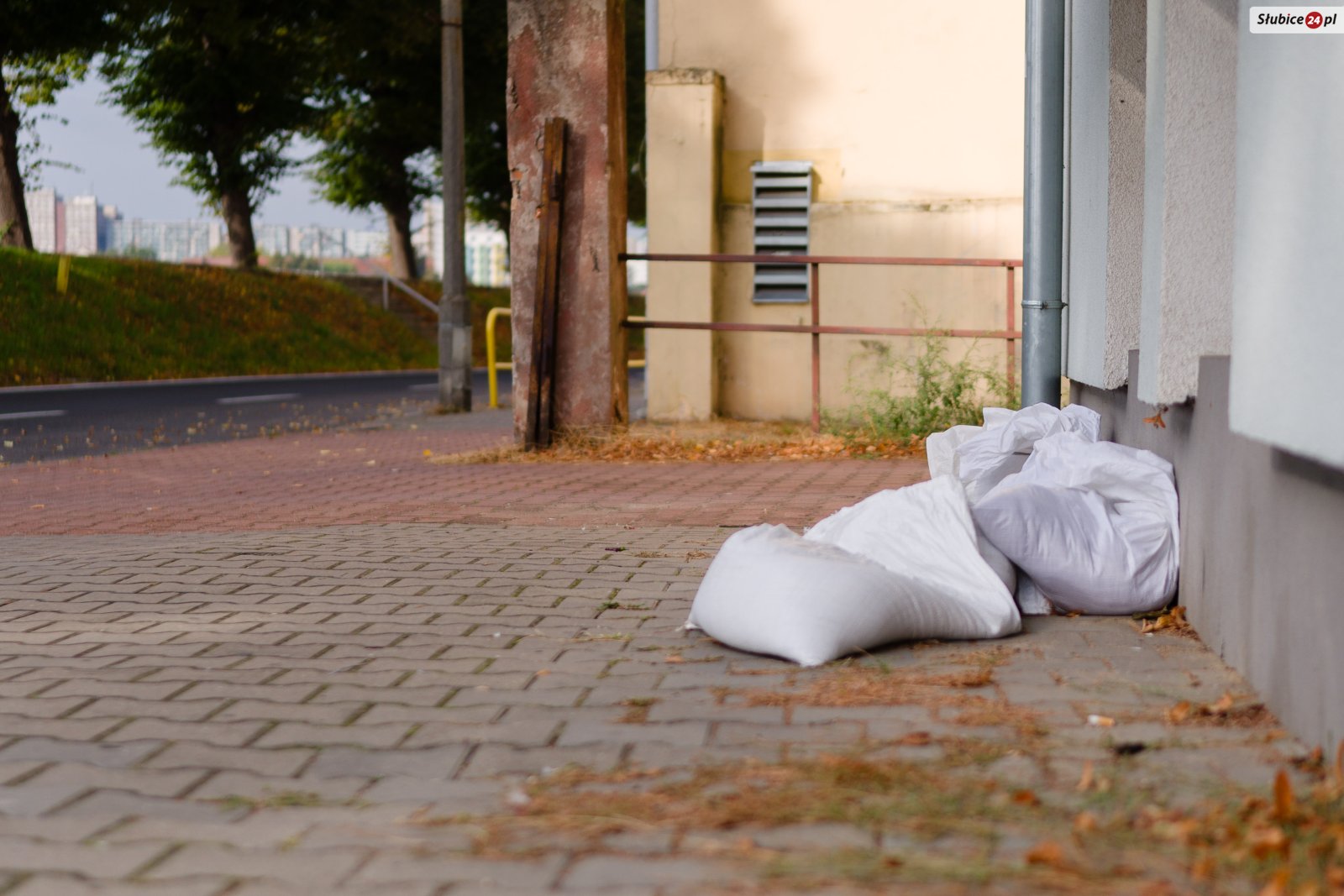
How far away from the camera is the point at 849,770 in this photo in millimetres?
3064

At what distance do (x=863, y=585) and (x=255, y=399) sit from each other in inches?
677

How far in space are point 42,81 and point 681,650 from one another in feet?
110

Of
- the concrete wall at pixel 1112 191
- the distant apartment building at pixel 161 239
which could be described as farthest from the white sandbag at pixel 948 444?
the distant apartment building at pixel 161 239

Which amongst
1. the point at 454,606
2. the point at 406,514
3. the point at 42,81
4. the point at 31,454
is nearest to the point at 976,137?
the point at 406,514

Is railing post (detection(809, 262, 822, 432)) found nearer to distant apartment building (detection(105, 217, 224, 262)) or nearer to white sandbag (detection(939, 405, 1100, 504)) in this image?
white sandbag (detection(939, 405, 1100, 504))

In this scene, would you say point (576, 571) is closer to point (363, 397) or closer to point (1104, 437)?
point (1104, 437)

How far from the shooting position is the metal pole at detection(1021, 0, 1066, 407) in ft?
23.6

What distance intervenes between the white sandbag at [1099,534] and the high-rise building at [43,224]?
25.9 metres

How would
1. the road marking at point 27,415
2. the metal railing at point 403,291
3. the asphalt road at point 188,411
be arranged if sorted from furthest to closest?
the metal railing at point 403,291 < the road marking at point 27,415 < the asphalt road at point 188,411

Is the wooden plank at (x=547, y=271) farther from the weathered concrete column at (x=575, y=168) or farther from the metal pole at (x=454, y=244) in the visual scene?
the metal pole at (x=454, y=244)

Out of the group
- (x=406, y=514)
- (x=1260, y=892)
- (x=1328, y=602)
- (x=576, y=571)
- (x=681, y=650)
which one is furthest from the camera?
(x=406, y=514)

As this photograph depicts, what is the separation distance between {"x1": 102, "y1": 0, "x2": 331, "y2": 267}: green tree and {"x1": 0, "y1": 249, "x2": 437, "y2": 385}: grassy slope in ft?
10.1

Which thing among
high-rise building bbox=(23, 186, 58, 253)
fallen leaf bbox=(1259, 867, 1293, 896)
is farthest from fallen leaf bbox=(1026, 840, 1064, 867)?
high-rise building bbox=(23, 186, 58, 253)

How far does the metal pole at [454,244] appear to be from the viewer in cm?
1645
